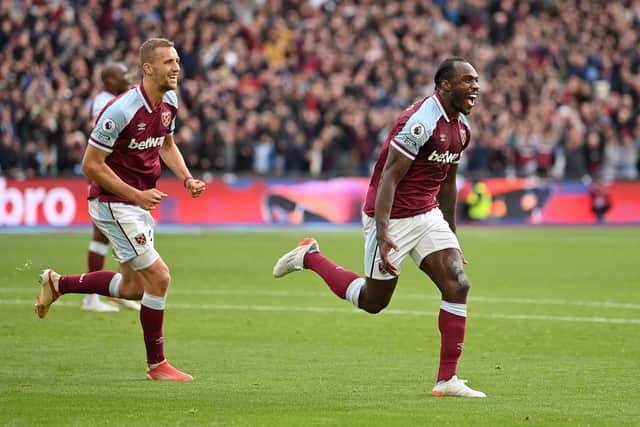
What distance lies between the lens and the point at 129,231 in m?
9.20

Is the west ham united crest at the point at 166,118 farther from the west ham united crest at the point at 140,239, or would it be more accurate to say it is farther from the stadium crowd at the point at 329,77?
the stadium crowd at the point at 329,77

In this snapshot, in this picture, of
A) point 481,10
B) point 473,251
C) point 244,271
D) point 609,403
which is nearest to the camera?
point 609,403

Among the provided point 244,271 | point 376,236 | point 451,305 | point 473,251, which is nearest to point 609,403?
point 451,305

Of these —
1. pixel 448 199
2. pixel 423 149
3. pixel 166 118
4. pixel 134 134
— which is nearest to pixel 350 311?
pixel 448 199

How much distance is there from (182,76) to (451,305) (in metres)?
20.9

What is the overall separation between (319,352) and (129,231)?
217 centimetres

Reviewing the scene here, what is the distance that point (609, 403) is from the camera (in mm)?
8078

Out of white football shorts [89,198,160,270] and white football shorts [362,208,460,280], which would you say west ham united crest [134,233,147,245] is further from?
white football shorts [362,208,460,280]

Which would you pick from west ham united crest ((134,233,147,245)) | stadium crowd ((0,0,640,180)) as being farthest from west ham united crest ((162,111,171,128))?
stadium crowd ((0,0,640,180))

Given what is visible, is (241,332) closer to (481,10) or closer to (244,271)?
(244,271)

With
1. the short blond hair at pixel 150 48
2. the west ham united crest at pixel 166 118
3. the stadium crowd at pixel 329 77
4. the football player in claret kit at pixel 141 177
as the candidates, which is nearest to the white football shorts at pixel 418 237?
the football player in claret kit at pixel 141 177

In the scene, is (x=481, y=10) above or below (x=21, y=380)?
above

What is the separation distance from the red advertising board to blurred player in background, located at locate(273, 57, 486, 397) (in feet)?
56.3

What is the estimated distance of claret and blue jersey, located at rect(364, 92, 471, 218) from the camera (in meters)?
8.49
